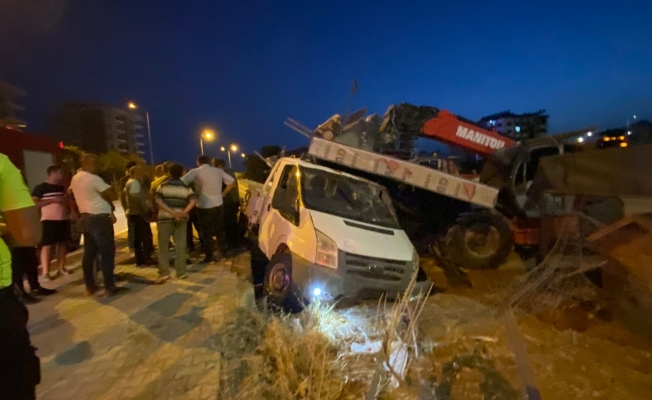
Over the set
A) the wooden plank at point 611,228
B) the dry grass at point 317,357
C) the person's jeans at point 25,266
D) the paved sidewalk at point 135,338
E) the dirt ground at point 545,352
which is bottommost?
the dirt ground at point 545,352

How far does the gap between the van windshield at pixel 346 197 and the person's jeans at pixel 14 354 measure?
3.67m

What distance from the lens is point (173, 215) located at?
651 cm

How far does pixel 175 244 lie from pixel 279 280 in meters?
2.11

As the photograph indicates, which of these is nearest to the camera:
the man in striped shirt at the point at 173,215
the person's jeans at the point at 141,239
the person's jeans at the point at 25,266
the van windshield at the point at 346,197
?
the person's jeans at the point at 25,266

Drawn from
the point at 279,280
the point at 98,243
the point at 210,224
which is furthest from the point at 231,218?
the point at 279,280

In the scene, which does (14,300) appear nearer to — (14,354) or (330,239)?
(14,354)

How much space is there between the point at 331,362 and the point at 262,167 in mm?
9554

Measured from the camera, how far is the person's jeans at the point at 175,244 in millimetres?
6602

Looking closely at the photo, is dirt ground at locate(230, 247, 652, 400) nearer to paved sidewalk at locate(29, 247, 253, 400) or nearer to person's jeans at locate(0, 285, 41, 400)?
paved sidewalk at locate(29, 247, 253, 400)

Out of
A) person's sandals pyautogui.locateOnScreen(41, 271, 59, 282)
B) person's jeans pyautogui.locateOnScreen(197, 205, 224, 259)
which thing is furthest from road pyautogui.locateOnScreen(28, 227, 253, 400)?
person's jeans pyautogui.locateOnScreen(197, 205, 224, 259)

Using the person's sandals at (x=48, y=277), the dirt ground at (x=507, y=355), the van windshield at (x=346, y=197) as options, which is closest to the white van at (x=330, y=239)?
the van windshield at (x=346, y=197)

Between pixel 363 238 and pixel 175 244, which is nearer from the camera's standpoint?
pixel 363 238

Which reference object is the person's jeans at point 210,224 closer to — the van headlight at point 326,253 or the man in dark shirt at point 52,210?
the man in dark shirt at point 52,210

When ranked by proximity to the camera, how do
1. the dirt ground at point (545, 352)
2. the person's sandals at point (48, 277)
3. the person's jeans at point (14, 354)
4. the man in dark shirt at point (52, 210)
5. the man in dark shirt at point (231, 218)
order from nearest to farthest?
1. the person's jeans at point (14, 354)
2. the dirt ground at point (545, 352)
3. the man in dark shirt at point (52, 210)
4. the person's sandals at point (48, 277)
5. the man in dark shirt at point (231, 218)
